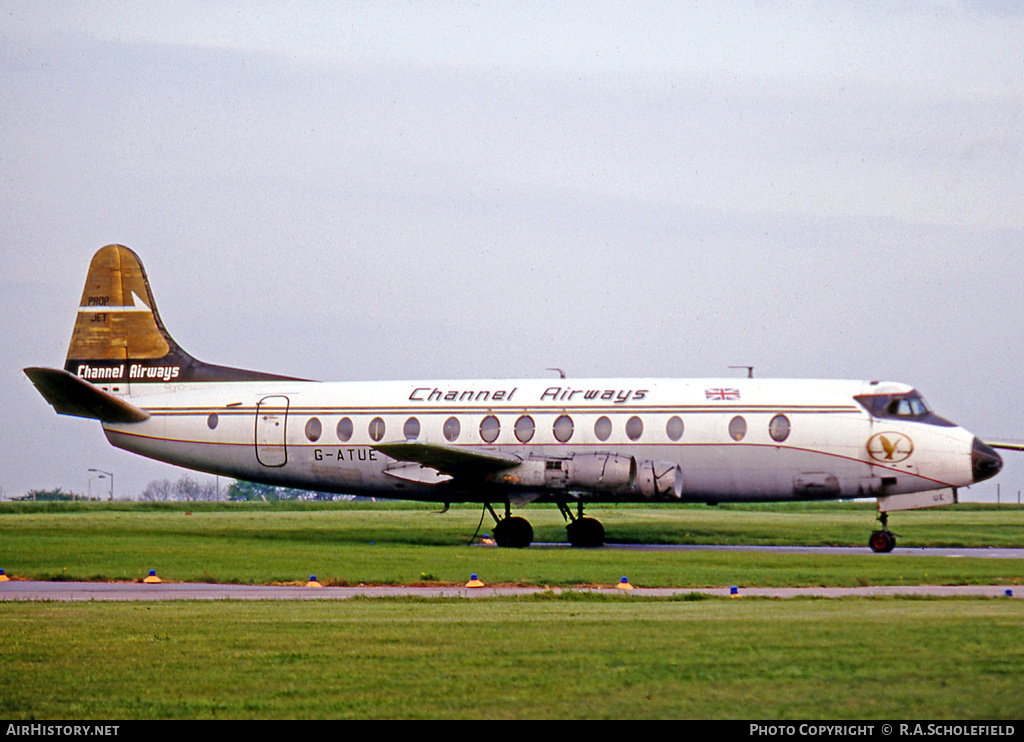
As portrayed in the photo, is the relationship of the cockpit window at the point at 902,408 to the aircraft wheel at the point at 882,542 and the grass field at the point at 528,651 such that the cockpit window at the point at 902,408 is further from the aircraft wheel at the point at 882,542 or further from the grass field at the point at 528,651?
the grass field at the point at 528,651

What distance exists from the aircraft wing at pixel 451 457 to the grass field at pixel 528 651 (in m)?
6.70

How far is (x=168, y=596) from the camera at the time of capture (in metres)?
19.9

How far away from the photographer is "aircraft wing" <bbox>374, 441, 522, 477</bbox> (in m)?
31.4

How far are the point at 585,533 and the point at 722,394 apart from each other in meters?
5.69

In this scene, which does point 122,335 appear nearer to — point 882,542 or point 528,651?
point 882,542

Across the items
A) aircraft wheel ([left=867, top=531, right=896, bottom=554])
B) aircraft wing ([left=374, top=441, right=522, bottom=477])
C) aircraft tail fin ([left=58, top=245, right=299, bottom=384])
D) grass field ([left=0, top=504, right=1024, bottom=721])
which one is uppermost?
aircraft tail fin ([left=58, top=245, right=299, bottom=384])

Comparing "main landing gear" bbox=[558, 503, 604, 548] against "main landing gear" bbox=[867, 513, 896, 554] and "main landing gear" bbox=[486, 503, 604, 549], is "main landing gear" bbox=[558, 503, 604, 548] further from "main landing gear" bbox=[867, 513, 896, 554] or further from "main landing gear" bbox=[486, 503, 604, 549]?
"main landing gear" bbox=[867, 513, 896, 554]

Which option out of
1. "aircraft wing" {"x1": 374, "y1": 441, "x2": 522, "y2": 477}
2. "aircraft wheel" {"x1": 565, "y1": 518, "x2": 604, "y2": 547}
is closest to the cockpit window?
"aircraft wheel" {"x1": 565, "y1": 518, "x2": 604, "y2": 547}

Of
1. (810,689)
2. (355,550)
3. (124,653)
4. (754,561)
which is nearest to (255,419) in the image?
(355,550)

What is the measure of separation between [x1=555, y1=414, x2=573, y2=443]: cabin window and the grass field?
7.99 m

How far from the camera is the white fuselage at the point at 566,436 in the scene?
31.1m

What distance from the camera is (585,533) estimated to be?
112 ft

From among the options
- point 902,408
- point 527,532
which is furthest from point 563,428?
point 902,408
